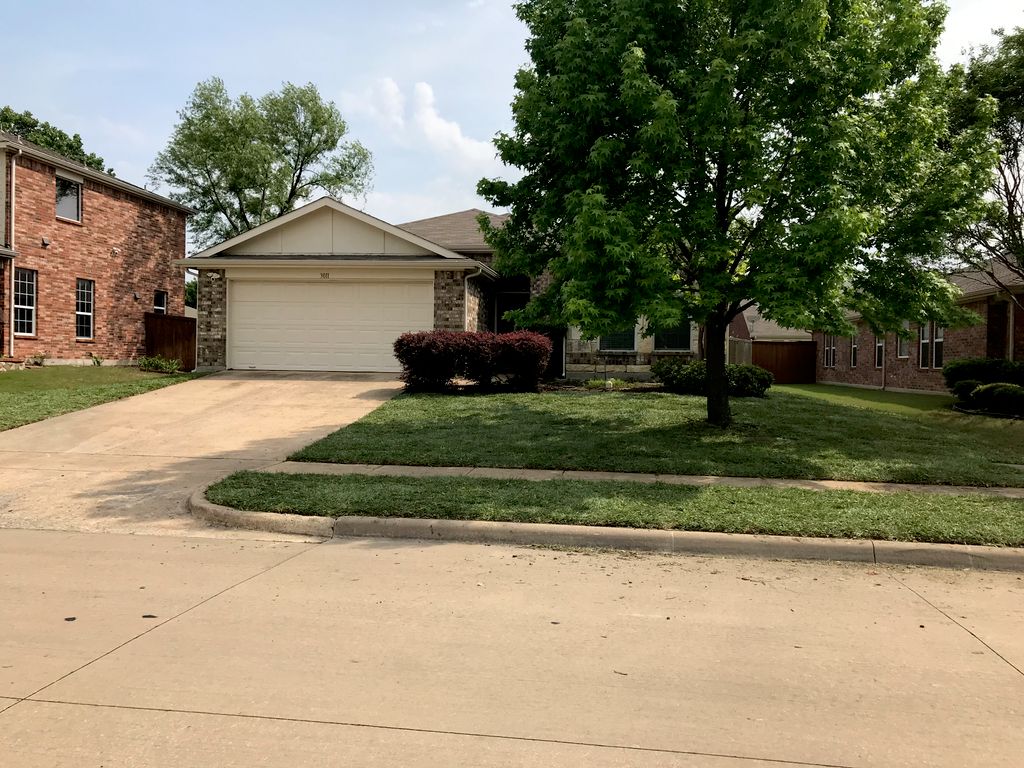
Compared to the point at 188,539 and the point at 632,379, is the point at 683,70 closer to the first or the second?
the point at 188,539

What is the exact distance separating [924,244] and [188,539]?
10210 millimetres

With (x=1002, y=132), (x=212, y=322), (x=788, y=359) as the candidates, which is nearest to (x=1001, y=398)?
(x=1002, y=132)

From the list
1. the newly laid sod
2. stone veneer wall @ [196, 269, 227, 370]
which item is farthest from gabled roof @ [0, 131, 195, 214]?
the newly laid sod

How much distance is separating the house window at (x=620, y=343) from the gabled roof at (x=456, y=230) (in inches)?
164

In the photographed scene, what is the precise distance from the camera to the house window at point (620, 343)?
66.4ft

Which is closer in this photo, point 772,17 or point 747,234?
point 772,17

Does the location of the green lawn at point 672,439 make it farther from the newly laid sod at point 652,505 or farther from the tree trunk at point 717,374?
the newly laid sod at point 652,505

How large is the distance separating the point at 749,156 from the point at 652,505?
17.5ft

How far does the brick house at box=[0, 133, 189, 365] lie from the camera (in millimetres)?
21062

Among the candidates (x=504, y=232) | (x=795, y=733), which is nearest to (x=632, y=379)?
(x=504, y=232)

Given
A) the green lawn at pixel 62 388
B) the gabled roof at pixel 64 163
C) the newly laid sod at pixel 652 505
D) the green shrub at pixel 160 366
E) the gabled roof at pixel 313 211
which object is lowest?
the newly laid sod at pixel 652 505

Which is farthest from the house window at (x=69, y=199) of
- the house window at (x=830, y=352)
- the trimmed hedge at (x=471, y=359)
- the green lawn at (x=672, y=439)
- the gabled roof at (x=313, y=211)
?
the house window at (x=830, y=352)

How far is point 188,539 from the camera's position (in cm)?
673

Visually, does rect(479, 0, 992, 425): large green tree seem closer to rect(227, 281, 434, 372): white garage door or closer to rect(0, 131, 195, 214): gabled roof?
rect(227, 281, 434, 372): white garage door
